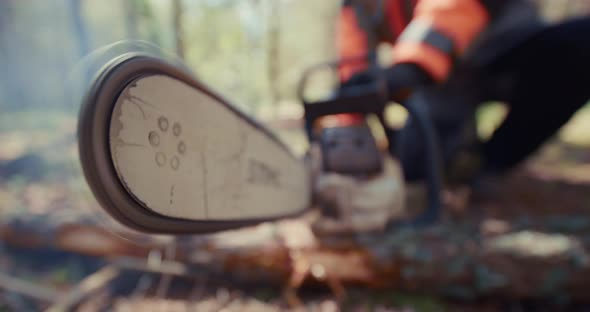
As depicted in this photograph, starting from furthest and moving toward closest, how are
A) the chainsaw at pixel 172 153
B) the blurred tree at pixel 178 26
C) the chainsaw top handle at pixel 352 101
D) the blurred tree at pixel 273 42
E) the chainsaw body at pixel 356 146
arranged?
the blurred tree at pixel 273 42 → the blurred tree at pixel 178 26 → the chainsaw body at pixel 356 146 → the chainsaw top handle at pixel 352 101 → the chainsaw at pixel 172 153

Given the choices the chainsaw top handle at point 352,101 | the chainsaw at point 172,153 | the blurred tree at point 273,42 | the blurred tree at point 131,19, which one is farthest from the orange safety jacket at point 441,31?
the blurred tree at point 273,42

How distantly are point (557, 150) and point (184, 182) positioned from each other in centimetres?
370

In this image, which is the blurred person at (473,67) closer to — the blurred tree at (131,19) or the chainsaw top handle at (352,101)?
the chainsaw top handle at (352,101)

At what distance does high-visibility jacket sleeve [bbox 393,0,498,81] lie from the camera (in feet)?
3.98

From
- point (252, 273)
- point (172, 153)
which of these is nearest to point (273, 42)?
point (252, 273)

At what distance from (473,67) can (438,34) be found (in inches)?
32.9

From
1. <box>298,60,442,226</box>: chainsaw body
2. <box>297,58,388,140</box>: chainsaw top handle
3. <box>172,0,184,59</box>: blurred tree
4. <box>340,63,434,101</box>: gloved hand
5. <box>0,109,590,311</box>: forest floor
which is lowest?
<box>0,109,590,311</box>: forest floor

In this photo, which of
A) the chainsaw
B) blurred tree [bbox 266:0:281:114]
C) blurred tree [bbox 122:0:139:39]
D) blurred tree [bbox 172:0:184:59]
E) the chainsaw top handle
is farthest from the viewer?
blurred tree [bbox 266:0:281:114]

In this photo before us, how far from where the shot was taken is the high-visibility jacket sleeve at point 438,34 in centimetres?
121

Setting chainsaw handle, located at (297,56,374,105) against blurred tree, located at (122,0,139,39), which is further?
blurred tree, located at (122,0,139,39)

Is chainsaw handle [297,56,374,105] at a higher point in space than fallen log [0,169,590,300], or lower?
higher

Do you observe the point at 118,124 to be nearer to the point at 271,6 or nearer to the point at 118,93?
the point at 118,93

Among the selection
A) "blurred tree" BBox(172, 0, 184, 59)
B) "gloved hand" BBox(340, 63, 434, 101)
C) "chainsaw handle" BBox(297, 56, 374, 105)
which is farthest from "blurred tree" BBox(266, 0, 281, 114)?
"gloved hand" BBox(340, 63, 434, 101)

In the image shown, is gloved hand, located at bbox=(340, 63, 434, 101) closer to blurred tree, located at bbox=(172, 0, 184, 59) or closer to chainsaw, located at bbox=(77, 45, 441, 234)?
chainsaw, located at bbox=(77, 45, 441, 234)
